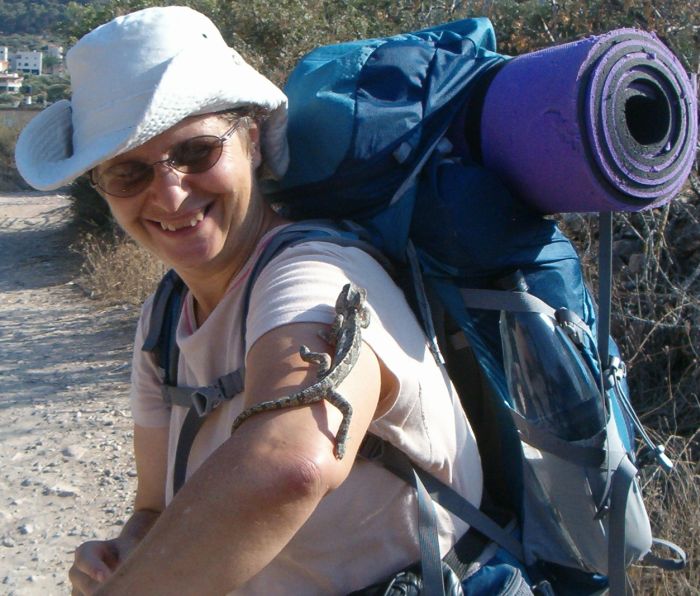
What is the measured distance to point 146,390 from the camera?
1735 mm

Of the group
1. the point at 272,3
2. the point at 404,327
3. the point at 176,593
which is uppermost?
the point at 404,327

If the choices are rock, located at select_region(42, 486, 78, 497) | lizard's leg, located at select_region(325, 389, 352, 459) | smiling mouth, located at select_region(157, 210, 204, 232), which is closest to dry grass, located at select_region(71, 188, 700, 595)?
smiling mouth, located at select_region(157, 210, 204, 232)

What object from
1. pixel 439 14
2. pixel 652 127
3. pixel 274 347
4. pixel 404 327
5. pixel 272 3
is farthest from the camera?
pixel 272 3

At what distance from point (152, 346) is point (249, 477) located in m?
0.71

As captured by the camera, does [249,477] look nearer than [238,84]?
Yes

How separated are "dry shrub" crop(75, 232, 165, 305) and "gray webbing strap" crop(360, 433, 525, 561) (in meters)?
5.86

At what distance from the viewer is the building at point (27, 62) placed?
6012cm

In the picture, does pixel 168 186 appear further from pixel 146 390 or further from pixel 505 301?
pixel 505 301

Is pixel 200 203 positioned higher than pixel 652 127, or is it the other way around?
pixel 652 127

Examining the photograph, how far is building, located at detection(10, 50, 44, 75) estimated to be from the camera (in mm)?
60116

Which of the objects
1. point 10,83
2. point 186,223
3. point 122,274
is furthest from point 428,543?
point 10,83

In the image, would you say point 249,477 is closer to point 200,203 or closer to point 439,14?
point 200,203

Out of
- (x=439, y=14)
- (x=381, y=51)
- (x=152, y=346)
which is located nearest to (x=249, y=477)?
(x=152, y=346)

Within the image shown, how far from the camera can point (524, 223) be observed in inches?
57.7
